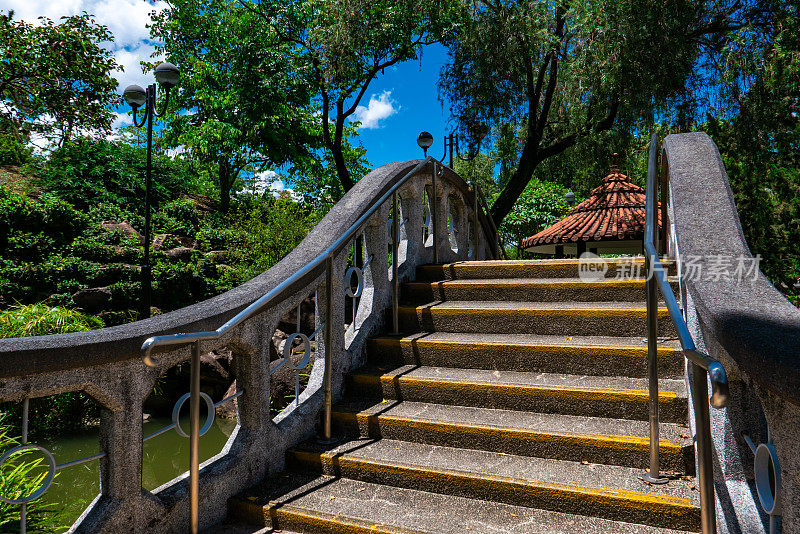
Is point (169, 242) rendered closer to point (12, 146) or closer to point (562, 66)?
point (12, 146)

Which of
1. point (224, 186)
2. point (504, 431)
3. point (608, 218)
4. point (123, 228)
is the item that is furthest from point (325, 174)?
point (504, 431)

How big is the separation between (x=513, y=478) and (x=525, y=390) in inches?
26.5

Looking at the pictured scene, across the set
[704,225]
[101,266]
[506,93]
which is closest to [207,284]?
[101,266]

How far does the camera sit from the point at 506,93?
985cm

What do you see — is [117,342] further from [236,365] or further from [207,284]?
[207,284]

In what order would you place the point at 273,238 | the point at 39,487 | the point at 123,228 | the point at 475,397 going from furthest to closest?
the point at 123,228, the point at 273,238, the point at 475,397, the point at 39,487

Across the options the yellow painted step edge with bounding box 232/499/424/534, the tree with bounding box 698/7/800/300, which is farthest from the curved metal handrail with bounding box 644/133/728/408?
the tree with bounding box 698/7/800/300

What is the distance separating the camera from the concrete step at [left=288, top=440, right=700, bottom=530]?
2.27 meters

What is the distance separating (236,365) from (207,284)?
30.2 feet

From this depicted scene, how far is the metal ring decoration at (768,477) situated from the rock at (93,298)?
1111cm

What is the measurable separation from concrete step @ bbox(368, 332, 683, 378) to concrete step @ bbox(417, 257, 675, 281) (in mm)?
782

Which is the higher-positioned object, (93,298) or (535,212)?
(535,212)

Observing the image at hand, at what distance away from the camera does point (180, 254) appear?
39.3 feet

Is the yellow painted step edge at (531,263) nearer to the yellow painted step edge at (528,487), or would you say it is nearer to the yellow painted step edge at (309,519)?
the yellow painted step edge at (528,487)
